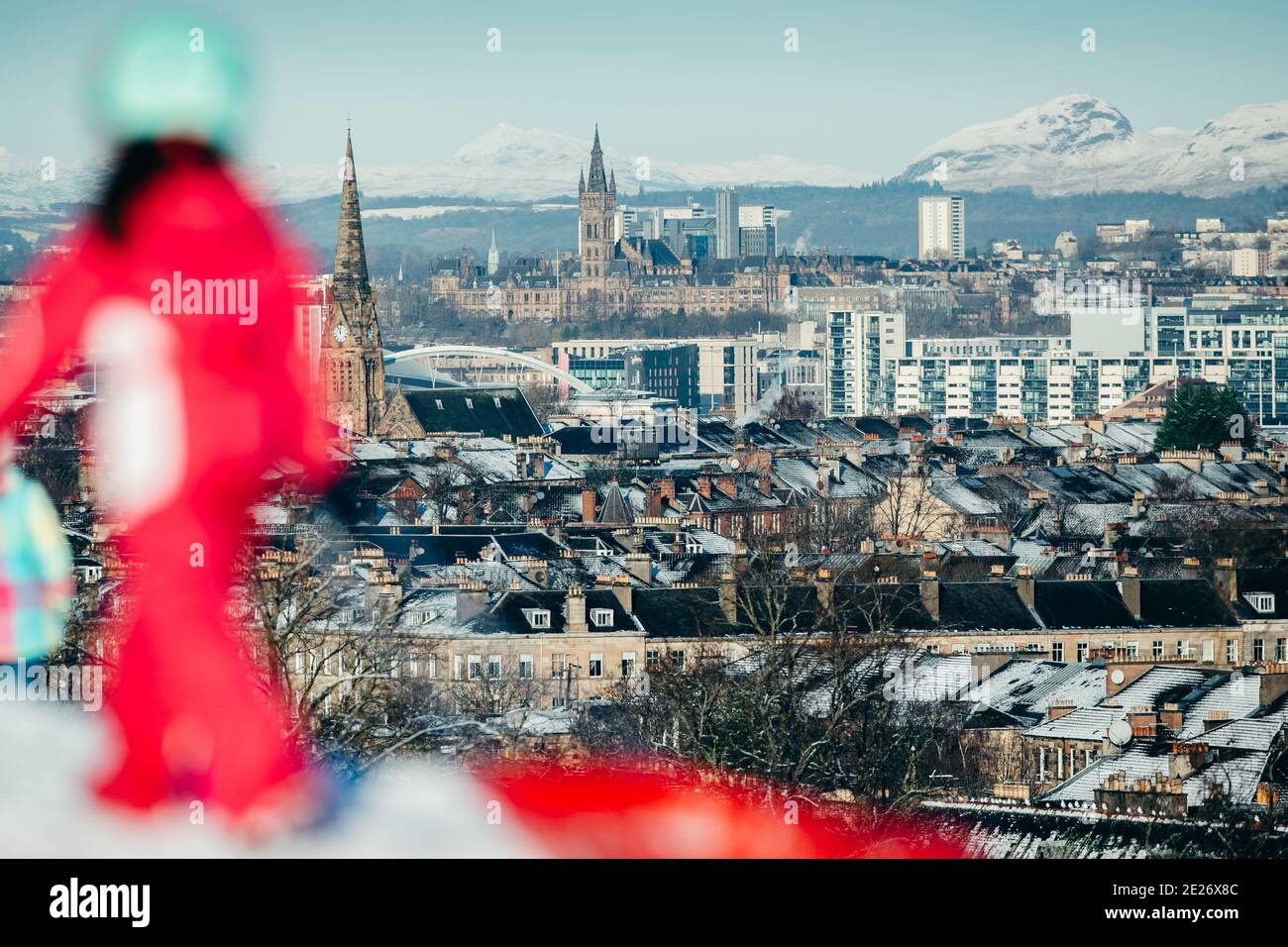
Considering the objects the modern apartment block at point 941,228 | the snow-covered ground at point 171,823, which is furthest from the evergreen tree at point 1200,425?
the modern apartment block at point 941,228

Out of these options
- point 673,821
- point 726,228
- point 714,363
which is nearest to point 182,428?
point 673,821

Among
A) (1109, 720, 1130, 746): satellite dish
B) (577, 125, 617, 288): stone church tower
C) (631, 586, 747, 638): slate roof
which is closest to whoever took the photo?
(1109, 720, 1130, 746): satellite dish

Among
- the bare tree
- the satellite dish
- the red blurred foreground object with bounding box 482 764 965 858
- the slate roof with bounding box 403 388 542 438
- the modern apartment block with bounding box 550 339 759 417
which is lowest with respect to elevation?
the modern apartment block with bounding box 550 339 759 417

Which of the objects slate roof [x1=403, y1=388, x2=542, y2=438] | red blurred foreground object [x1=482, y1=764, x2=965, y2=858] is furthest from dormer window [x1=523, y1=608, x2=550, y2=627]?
slate roof [x1=403, y1=388, x2=542, y2=438]

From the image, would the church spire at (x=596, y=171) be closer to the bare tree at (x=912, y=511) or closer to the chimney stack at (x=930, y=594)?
the bare tree at (x=912, y=511)

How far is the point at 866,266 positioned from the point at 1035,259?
8.95 metres

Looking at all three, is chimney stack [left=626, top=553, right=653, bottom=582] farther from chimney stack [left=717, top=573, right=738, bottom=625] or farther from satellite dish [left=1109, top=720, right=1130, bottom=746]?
satellite dish [left=1109, top=720, right=1130, bottom=746]

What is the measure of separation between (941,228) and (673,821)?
Answer: 151 m

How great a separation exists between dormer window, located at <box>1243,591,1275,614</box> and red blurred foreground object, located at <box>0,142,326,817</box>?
2007 centimetres

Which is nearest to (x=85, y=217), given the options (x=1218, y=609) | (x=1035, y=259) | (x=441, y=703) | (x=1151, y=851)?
(x=1151, y=851)

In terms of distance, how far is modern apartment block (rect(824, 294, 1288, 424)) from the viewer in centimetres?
11631

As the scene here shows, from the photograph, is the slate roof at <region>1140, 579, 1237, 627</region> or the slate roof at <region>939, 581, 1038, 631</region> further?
the slate roof at <region>1140, 579, 1237, 627</region>

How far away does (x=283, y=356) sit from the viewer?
18.4 m
